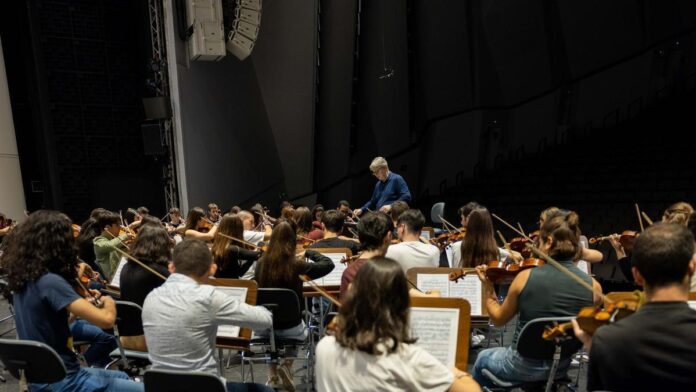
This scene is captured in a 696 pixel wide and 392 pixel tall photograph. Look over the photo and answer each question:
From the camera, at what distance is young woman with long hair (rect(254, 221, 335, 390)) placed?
3.80 meters

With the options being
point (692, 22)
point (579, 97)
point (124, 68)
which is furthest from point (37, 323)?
point (692, 22)

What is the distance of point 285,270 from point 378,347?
2.18m

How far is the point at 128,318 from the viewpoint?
133 inches

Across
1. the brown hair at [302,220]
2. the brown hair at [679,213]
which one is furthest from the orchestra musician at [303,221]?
the brown hair at [679,213]

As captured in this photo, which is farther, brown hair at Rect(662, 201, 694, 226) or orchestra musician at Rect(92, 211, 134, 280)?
orchestra musician at Rect(92, 211, 134, 280)

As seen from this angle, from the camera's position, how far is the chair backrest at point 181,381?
222cm

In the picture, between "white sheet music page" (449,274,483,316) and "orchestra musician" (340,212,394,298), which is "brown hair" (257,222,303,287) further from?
"white sheet music page" (449,274,483,316)

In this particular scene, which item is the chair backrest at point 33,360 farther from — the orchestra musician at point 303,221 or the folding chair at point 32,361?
the orchestra musician at point 303,221

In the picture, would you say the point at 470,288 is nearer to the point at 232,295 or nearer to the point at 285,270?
the point at 285,270

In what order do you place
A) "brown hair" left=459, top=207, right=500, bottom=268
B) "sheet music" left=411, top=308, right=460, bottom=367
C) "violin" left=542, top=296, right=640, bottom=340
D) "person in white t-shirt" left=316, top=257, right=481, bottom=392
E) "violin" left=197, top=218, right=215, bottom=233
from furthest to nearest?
1. "violin" left=197, top=218, right=215, bottom=233
2. "brown hair" left=459, top=207, right=500, bottom=268
3. "sheet music" left=411, top=308, right=460, bottom=367
4. "violin" left=542, top=296, right=640, bottom=340
5. "person in white t-shirt" left=316, top=257, right=481, bottom=392

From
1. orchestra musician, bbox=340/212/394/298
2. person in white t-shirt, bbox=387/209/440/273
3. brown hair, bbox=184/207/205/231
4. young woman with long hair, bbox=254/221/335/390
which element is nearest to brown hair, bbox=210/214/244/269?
young woman with long hair, bbox=254/221/335/390

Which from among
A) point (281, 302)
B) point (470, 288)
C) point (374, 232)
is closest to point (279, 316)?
point (281, 302)

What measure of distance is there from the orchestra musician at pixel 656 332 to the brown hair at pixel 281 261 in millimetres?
2287

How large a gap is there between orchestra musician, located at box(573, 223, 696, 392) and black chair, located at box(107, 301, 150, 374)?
8.24ft
